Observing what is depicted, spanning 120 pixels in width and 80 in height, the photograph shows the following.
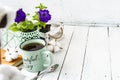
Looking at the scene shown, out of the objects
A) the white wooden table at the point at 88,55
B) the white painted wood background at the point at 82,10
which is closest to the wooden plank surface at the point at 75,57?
the white wooden table at the point at 88,55

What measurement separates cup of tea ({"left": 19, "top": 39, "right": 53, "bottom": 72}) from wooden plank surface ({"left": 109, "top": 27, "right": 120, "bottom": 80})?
218mm

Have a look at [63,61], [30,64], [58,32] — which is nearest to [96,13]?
[58,32]

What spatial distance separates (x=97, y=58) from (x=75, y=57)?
0.08m

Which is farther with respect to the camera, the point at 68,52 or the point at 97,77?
the point at 68,52

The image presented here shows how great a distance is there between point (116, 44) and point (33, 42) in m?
0.33

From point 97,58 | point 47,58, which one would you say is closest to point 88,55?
point 97,58

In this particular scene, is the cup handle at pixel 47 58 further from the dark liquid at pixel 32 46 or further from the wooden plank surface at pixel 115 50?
the wooden plank surface at pixel 115 50

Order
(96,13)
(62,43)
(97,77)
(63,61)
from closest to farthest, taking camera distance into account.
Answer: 1. (97,77)
2. (63,61)
3. (62,43)
4. (96,13)

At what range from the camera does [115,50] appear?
2.84ft

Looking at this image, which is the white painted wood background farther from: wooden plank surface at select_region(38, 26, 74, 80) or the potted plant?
the potted plant

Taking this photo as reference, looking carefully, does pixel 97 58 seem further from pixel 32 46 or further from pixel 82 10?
pixel 82 10

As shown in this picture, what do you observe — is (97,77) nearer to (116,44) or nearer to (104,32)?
(116,44)

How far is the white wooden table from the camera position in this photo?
75 cm

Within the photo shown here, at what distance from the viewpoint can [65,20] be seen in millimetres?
1175
